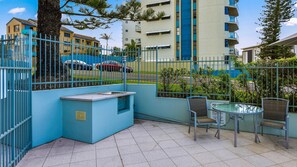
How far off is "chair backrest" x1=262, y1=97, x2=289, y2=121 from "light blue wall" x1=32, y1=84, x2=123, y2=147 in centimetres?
494

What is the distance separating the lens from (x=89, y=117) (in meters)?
4.03

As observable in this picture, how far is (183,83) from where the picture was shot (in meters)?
5.82

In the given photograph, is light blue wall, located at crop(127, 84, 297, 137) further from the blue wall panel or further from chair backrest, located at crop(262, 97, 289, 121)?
the blue wall panel

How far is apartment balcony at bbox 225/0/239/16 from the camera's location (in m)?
23.8

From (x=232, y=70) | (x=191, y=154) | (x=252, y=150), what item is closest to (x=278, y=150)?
(x=252, y=150)

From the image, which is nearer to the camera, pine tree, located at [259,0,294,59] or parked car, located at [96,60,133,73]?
parked car, located at [96,60,133,73]

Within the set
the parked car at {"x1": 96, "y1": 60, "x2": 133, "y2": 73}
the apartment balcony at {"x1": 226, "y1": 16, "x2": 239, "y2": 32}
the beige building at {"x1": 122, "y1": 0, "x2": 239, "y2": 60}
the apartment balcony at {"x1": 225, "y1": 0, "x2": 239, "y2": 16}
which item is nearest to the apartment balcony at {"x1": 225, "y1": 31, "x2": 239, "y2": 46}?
the beige building at {"x1": 122, "y1": 0, "x2": 239, "y2": 60}

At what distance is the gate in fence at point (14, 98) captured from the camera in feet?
8.60

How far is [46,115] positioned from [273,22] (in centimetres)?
2339

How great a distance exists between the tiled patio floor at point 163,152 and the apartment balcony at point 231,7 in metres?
23.8

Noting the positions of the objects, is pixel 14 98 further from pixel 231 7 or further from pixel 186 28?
pixel 231 7

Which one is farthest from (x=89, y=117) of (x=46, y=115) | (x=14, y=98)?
(x=14, y=98)

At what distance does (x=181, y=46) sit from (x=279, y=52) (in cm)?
1149

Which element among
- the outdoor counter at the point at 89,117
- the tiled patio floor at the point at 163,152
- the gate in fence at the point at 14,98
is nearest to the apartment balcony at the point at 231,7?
the tiled patio floor at the point at 163,152
